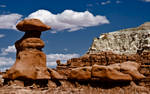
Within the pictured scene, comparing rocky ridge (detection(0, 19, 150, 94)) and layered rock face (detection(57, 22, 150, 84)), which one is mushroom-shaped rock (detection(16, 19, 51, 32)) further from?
layered rock face (detection(57, 22, 150, 84))

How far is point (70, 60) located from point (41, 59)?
41.5 meters

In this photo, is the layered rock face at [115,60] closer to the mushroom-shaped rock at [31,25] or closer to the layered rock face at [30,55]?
the layered rock face at [30,55]

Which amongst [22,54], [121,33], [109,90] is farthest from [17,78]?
[121,33]

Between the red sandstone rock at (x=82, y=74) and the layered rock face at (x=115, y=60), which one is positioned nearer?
the layered rock face at (x=115, y=60)

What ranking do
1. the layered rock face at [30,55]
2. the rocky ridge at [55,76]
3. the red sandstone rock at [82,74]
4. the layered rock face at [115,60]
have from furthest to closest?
the layered rock face at [30,55], the red sandstone rock at [82,74], the layered rock face at [115,60], the rocky ridge at [55,76]

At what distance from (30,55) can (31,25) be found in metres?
2.50

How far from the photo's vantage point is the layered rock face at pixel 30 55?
18837mm

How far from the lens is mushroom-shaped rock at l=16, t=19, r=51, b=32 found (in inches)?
773

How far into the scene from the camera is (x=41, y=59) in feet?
66.8

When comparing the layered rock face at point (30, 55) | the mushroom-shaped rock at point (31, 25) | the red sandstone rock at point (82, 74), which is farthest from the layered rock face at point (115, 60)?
the mushroom-shaped rock at point (31, 25)

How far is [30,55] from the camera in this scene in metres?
19.7

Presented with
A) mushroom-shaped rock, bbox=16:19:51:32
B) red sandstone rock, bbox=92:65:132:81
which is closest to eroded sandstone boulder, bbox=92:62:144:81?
red sandstone rock, bbox=92:65:132:81

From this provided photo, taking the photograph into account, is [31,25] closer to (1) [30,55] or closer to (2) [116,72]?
(1) [30,55]

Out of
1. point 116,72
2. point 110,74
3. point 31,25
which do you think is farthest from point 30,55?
point 116,72
